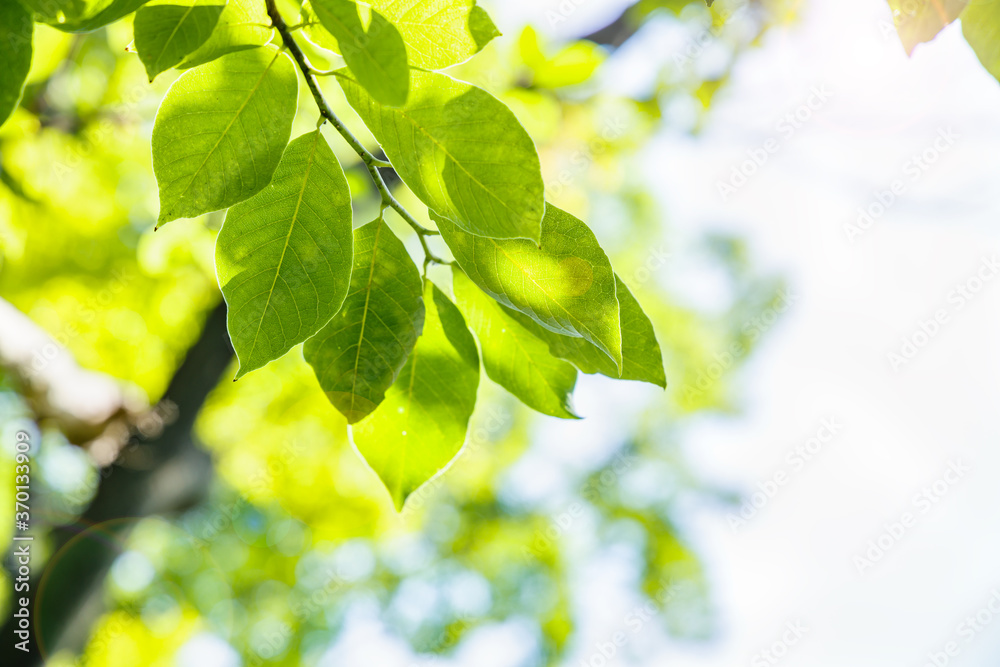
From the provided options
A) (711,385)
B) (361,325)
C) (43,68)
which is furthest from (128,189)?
(711,385)

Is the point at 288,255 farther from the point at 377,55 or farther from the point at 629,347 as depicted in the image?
the point at 629,347

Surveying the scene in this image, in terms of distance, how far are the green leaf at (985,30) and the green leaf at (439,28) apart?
565mm

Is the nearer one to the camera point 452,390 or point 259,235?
point 259,235

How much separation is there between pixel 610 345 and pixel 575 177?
4.54m

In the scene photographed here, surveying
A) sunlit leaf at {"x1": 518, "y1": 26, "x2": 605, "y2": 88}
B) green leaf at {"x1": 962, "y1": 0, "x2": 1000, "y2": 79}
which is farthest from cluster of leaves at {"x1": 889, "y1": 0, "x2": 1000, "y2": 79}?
sunlit leaf at {"x1": 518, "y1": 26, "x2": 605, "y2": 88}

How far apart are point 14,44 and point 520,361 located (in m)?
0.58

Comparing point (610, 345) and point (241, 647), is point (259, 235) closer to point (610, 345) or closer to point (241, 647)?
point (610, 345)

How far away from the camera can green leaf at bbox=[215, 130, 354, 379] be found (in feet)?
1.98

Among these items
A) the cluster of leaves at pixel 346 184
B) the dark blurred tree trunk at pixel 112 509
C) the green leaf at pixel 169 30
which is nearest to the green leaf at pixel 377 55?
the cluster of leaves at pixel 346 184

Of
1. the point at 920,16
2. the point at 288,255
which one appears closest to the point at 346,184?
the point at 288,255

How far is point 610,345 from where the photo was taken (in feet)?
1.83

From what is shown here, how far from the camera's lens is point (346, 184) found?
63 cm

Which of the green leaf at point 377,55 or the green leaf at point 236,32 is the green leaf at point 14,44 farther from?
the green leaf at point 377,55

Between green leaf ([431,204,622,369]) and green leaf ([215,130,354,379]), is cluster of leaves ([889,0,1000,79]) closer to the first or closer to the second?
green leaf ([431,204,622,369])
